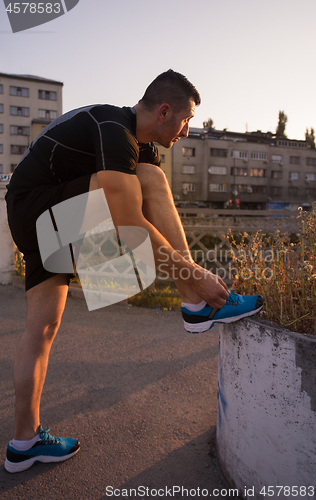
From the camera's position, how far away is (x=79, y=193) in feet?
5.15

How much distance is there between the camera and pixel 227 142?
52.3m

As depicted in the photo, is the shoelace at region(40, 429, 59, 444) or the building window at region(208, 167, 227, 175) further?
the building window at region(208, 167, 227, 175)

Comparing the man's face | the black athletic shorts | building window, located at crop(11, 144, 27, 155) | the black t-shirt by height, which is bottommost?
the black athletic shorts

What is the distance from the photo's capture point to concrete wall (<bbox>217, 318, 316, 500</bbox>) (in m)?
1.23

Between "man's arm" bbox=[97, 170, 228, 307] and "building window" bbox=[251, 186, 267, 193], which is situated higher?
"building window" bbox=[251, 186, 267, 193]

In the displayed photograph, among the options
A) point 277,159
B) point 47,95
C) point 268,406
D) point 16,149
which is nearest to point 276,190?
point 277,159

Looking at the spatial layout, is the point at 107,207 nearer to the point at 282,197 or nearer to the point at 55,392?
the point at 55,392

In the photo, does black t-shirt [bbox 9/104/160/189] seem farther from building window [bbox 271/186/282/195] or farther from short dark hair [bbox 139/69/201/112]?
building window [bbox 271/186/282/195]

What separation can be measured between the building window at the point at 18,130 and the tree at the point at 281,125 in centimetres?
4057

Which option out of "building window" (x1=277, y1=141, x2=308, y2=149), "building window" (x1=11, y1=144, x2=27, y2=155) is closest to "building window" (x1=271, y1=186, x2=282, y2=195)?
"building window" (x1=277, y1=141, x2=308, y2=149)

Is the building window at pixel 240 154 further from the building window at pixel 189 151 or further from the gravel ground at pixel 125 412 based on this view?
the gravel ground at pixel 125 412

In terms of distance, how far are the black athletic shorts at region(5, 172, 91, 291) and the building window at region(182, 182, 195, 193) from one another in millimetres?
49706

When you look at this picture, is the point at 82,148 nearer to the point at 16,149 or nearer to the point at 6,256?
the point at 6,256

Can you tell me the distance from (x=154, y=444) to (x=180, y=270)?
0.99m
